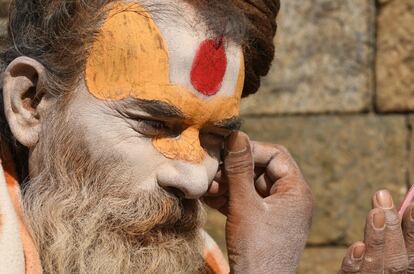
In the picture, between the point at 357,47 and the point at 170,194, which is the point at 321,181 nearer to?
the point at 357,47

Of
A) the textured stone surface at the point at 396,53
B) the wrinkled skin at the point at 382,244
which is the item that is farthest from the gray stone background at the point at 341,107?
the wrinkled skin at the point at 382,244

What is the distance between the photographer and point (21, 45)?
3.09 metres

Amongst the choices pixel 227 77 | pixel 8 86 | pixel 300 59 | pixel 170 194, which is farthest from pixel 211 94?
pixel 300 59

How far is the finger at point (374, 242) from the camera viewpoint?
2918mm

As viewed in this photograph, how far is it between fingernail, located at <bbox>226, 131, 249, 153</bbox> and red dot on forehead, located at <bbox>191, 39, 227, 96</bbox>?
0.20 meters

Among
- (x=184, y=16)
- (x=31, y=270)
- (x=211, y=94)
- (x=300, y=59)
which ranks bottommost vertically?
(x=300, y=59)

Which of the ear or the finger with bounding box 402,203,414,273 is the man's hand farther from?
the ear

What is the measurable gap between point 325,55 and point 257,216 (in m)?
1.77

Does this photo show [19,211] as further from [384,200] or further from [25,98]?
[384,200]

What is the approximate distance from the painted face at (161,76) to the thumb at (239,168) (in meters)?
0.17

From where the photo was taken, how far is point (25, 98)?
301 centimetres

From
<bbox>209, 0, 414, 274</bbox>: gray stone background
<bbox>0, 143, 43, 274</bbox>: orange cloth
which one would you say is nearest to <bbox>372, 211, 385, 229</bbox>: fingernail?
<bbox>0, 143, 43, 274</bbox>: orange cloth

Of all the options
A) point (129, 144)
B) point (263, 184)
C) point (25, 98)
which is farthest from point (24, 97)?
point (263, 184)

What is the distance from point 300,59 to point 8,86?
6.72 ft
